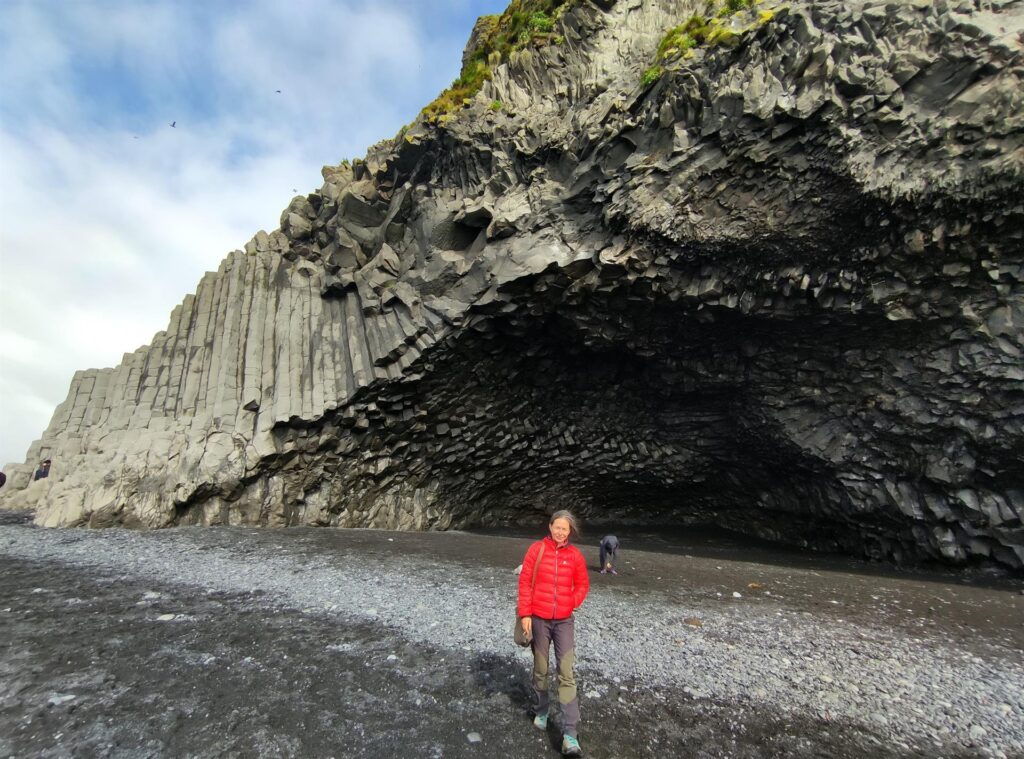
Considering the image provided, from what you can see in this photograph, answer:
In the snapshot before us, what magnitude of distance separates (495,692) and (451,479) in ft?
39.0

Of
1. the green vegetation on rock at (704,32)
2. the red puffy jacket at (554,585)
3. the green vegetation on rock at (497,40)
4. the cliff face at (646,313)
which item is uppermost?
the green vegetation on rock at (497,40)

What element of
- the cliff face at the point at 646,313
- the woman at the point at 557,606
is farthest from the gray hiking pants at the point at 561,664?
the cliff face at the point at 646,313

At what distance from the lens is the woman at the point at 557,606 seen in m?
3.75

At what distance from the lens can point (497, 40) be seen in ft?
54.7

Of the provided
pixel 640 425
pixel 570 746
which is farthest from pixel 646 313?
pixel 570 746

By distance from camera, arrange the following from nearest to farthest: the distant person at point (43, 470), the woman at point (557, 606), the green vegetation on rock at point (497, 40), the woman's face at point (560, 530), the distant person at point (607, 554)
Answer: the woman at point (557, 606) < the woman's face at point (560, 530) < the distant person at point (607, 554) < the distant person at point (43, 470) < the green vegetation on rock at point (497, 40)

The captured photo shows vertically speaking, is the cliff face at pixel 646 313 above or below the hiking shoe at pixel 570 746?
above

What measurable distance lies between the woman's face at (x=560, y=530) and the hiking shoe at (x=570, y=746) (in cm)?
128

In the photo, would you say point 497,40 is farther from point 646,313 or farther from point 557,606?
point 557,606

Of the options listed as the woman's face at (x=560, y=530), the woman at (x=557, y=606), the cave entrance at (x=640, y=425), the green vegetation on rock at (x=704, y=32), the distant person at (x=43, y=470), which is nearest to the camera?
the woman at (x=557, y=606)

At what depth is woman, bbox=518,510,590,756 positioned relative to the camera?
375 cm

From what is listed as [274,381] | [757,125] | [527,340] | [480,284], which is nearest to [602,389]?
[527,340]

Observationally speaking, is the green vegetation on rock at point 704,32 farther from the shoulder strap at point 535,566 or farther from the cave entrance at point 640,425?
the shoulder strap at point 535,566

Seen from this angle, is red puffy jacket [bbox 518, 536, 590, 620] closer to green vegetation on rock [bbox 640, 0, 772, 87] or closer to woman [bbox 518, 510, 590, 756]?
woman [bbox 518, 510, 590, 756]
